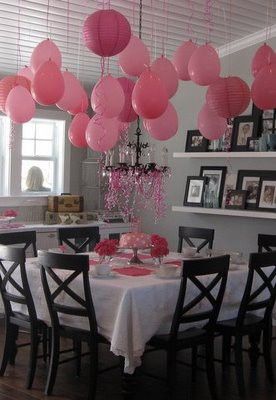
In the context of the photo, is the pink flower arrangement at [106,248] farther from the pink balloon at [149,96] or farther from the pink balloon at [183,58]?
the pink balloon at [183,58]

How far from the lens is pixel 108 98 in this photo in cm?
421

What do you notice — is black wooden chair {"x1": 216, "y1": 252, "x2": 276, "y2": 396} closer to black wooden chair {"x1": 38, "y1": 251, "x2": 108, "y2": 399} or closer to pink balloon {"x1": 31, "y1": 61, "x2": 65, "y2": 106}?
black wooden chair {"x1": 38, "y1": 251, "x2": 108, "y2": 399}

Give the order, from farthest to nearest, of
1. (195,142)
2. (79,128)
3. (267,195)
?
(195,142), (267,195), (79,128)

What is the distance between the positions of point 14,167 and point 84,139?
2168 mm

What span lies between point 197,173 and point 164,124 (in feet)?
8.03

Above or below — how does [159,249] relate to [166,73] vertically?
below

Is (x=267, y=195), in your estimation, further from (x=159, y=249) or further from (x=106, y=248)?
(x=106, y=248)

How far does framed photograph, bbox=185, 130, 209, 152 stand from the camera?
6872 millimetres

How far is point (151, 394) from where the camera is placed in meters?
4.14

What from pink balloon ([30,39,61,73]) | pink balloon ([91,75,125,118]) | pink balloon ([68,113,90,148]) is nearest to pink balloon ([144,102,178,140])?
pink balloon ([91,75,125,118])

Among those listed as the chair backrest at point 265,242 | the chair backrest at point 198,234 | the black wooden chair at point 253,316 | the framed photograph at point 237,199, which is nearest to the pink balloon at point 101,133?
the black wooden chair at point 253,316

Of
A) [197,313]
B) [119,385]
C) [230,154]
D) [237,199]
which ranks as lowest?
[119,385]

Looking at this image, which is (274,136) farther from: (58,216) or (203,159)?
(58,216)

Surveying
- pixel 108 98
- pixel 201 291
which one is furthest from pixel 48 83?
pixel 201 291
